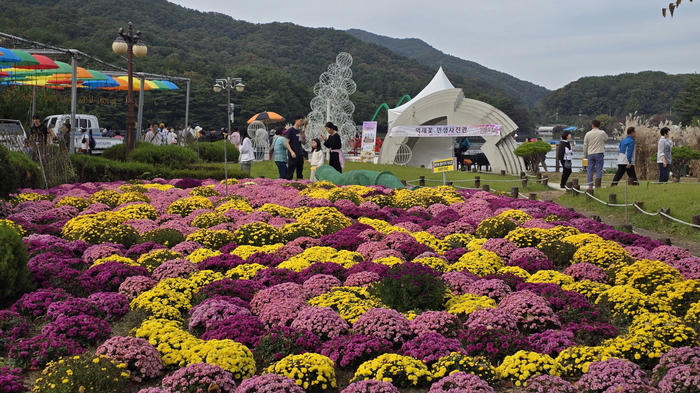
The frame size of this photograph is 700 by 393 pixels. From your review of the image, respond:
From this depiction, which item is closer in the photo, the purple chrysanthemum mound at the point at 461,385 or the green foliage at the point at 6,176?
the purple chrysanthemum mound at the point at 461,385

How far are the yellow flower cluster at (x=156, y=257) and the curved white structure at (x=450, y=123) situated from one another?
17627mm

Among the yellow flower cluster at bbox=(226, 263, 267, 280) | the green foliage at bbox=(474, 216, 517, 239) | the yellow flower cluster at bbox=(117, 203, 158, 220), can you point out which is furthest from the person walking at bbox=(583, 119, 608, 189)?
the yellow flower cluster at bbox=(226, 263, 267, 280)

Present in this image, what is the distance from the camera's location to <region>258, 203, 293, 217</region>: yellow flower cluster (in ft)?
34.2

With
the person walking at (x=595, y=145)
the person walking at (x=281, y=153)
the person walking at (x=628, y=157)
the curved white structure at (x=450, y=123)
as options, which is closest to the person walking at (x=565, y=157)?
the person walking at (x=595, y=145)

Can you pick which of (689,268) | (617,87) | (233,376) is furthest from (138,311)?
(617,87)

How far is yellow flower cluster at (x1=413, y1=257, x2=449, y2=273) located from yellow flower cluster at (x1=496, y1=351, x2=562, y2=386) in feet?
7.82

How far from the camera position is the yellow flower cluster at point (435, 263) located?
23.5 feet

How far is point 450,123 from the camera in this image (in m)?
26.4

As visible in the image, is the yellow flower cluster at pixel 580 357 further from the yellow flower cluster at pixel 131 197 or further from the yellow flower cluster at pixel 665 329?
the yellow flower cluster at pixel 131 197

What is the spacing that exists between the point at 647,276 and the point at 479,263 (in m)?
1.63

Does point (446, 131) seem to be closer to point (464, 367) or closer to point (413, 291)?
point (413, 291)

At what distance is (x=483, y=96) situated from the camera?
70.2m

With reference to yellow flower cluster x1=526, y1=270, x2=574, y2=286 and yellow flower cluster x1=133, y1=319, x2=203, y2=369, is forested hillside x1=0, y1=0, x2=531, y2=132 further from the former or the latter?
yellow flower cluster x1=526, y1=270, x2=574, y2=286

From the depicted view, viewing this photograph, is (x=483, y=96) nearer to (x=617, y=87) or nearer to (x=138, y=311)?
(x=617, y=87)
